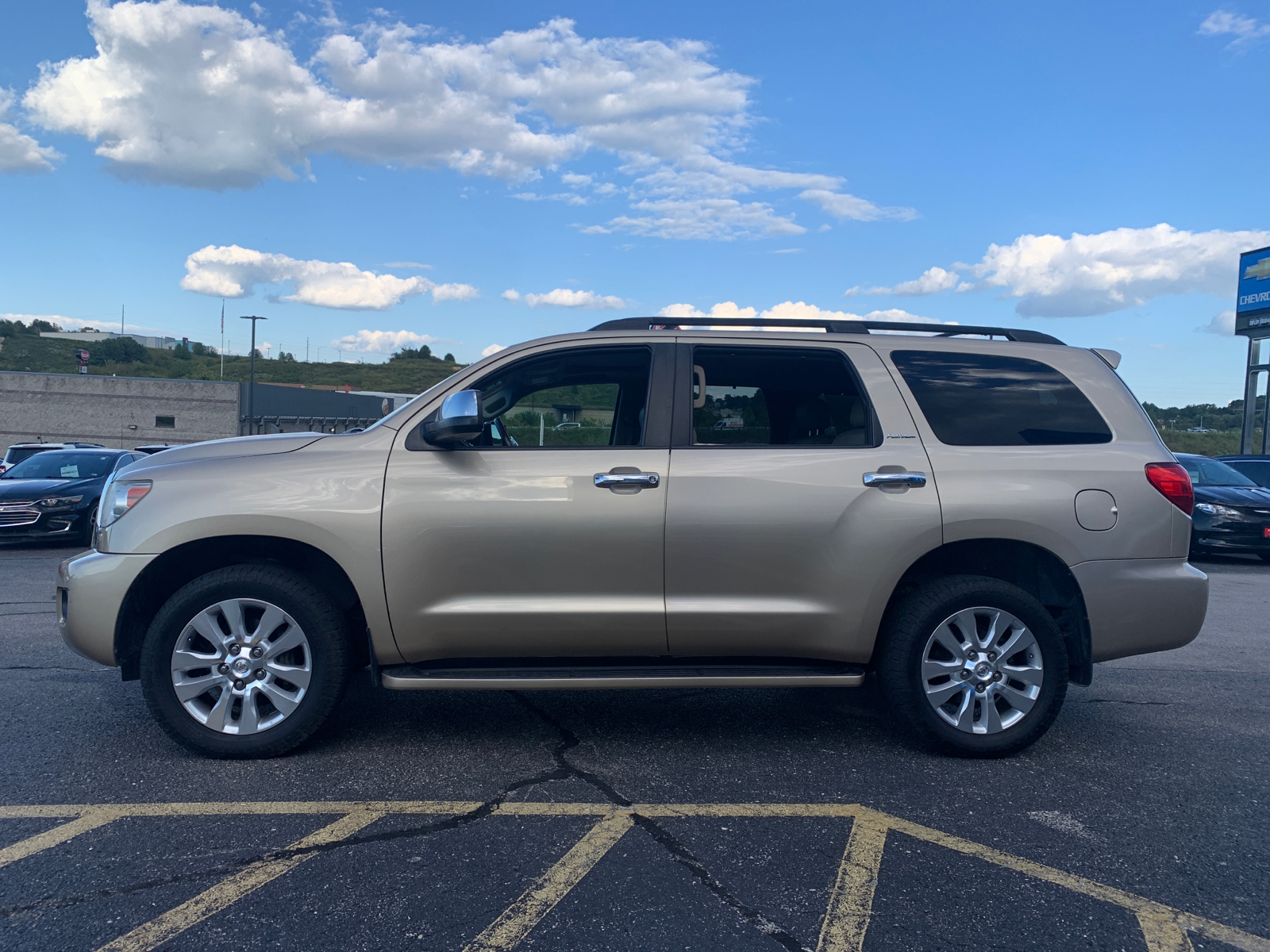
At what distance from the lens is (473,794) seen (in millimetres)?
3832

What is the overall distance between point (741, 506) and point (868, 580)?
654 mm

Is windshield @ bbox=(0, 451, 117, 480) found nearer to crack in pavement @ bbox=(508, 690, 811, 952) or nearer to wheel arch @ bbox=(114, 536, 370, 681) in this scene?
wheel arch @ bbox=(114, 536, 370, 681)

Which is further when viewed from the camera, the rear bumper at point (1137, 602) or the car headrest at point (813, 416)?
the car headrest at point (813, 416)

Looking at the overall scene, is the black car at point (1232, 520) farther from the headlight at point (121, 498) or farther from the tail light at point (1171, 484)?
the headlight at point (121, 498)

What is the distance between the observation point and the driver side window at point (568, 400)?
4.53 metres

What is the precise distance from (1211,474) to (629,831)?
1385 centimetres

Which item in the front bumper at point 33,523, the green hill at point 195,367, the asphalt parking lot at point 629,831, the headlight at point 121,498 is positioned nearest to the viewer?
the asphalt parking lot at point 629,831

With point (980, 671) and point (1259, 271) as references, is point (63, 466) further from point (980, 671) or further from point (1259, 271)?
point (1259, 271)

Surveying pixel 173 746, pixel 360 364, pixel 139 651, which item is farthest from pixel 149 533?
pixel 360 364

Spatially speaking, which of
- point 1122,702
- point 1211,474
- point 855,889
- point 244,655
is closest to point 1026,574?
point 1122,702

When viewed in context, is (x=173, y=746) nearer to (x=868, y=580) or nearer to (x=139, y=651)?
(x=139, y=651)

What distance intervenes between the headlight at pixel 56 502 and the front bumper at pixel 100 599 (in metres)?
10.1

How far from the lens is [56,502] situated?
1289 centimetres

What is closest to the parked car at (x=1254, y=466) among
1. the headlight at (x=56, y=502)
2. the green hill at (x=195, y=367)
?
the headlight at (x=56, y=502)
